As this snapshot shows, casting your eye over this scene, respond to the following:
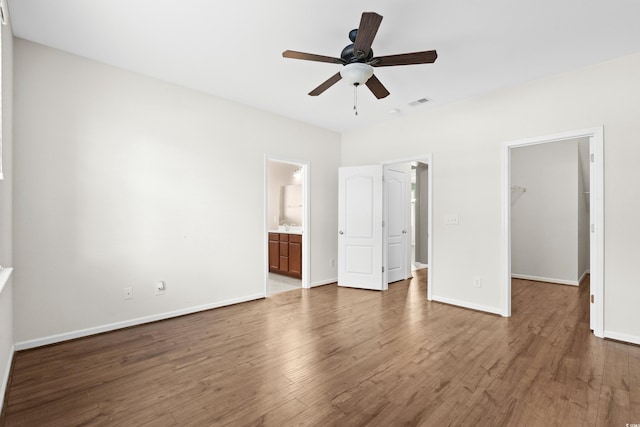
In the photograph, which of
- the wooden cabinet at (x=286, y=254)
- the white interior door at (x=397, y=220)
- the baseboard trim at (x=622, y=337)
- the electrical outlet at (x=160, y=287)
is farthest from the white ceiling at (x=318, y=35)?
the wooden cabinet at (x=286, y=254)

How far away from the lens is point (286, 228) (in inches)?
258

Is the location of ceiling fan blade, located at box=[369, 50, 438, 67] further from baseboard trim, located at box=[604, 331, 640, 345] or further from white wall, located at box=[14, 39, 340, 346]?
baseboard trim, located at box=[604, 331, 640, 345]

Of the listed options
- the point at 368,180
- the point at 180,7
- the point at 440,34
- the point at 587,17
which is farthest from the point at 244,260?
the point at 587,17

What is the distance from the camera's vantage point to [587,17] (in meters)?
2.35

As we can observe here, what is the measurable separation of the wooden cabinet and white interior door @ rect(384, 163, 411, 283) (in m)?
1.70

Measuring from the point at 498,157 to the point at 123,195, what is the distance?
4461 millimetres

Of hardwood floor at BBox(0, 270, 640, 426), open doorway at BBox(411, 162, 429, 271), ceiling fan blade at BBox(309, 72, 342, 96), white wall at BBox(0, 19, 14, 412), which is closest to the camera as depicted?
hardwood floor at BBox(0, 270, 640, 426)

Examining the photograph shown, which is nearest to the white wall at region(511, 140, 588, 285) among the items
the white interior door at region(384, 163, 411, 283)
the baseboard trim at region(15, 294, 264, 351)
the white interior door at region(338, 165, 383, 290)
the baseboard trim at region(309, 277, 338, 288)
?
the white interior door at region(384, 163, 411, 283)

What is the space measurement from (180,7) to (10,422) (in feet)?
9.79

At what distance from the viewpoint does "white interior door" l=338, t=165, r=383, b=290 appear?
5.00m

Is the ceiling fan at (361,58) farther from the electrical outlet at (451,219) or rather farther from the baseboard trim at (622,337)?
the baseboard trim at (622,337)

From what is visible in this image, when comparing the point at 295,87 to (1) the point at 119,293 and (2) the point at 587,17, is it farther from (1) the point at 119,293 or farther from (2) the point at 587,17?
(1) the point at 119,293

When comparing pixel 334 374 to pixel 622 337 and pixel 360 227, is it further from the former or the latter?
pixel 360 227

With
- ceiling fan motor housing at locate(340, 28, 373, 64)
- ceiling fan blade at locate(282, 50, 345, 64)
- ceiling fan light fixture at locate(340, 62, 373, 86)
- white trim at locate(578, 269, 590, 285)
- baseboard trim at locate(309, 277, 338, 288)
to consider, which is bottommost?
baseboard trim at locate(309, 277, 338, 288)
